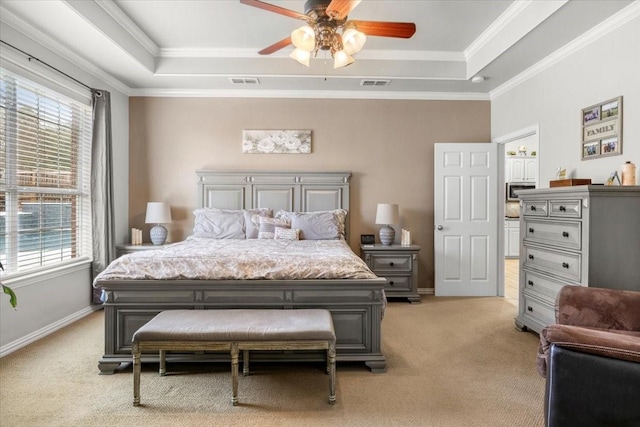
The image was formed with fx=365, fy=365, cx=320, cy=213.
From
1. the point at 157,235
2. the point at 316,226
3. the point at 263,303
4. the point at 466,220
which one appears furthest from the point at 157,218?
the point at 466,220

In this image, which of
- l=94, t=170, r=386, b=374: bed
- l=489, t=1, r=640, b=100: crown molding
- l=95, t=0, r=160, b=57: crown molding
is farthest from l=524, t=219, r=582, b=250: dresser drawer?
l=95, t=0, r=160, b=57: crown molding

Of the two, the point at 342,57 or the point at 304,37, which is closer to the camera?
the point at 304,37

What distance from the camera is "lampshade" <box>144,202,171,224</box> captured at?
457 cm

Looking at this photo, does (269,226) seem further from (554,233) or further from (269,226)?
Result: (554,233)

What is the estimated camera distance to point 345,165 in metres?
5.01

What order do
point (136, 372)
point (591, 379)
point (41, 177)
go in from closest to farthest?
point (591, 379)
point (136, 372)
point (41, 177)

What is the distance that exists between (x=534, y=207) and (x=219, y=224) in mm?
3382

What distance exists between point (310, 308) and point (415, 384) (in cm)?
88

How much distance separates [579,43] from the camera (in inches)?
131

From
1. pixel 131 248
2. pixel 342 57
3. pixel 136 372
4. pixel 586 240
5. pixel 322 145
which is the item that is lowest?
pixel 136 372

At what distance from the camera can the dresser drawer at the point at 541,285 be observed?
9.93 ft

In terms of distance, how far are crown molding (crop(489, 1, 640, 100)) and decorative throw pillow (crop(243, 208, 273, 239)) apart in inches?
134

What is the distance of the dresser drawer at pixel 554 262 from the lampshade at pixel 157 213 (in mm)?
4100

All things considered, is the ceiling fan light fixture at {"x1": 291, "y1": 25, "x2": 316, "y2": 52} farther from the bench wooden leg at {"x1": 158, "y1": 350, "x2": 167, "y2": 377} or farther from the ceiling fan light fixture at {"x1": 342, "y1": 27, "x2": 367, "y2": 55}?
the bench wooden leg at {"x1": 158, "y1": 350, "x2": 167, "y2": 377}
